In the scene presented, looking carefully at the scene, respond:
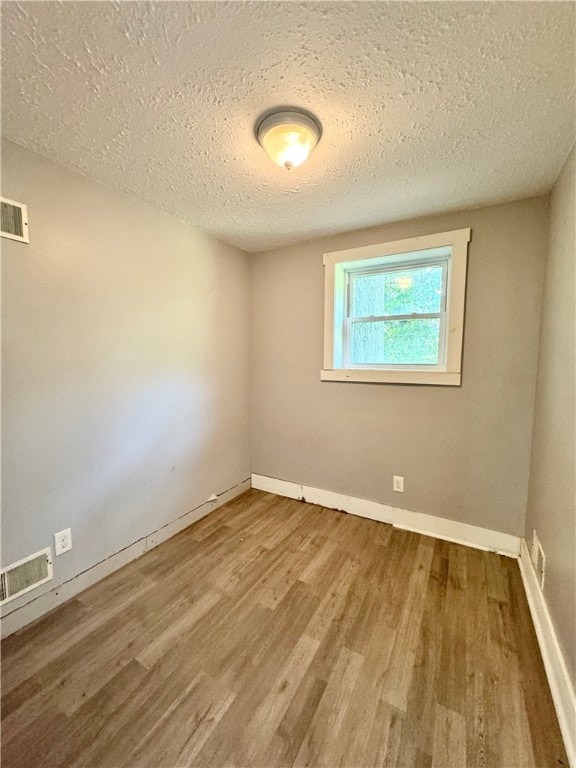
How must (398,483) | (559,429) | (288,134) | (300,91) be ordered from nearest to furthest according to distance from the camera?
(300,91), (288,134), (559,429), (398,483)

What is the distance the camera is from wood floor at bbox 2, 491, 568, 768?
100cm

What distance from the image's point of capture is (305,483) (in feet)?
8.95

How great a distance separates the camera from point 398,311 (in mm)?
2350

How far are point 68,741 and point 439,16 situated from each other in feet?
8.37

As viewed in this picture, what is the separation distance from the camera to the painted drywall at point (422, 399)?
1889 mm

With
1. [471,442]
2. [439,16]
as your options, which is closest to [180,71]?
[439,16]

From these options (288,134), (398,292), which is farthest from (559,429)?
(288,134)

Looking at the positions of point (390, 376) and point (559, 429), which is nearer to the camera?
point (559, 429)

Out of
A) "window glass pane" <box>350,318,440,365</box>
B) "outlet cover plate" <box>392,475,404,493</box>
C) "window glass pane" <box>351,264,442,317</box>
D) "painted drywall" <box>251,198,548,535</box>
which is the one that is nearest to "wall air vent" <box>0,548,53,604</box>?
"painted drywall" <box>251,198,548,535</box>

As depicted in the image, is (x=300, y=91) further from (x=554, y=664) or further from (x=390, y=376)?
(x=554, y=664)

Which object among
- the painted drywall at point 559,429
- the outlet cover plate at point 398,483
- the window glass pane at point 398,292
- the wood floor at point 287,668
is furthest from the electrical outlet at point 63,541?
the window glass pane at point 398,292

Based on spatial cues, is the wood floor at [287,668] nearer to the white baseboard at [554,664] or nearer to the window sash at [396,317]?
the white baseboard at [554,664]

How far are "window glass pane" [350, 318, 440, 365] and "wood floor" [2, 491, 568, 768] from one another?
1.39 m

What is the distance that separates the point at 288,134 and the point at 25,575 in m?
2.35
